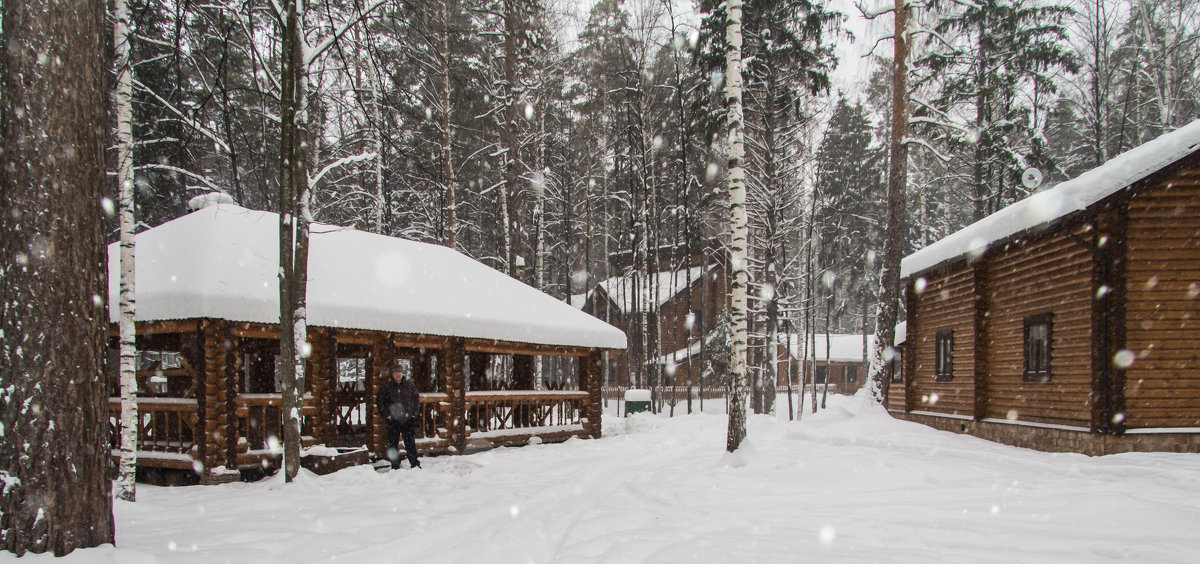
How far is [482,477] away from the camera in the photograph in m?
10.4

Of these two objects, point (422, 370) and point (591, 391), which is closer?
point (422, 370)

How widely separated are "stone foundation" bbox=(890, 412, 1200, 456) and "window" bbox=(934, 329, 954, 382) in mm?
1788

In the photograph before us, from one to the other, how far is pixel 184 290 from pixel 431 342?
177 inches

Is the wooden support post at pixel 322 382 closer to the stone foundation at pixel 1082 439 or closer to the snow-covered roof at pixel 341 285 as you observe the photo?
the snow-covered roof at pixel 341 285

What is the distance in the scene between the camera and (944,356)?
1627cm

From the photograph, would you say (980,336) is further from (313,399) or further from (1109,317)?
(313,399)

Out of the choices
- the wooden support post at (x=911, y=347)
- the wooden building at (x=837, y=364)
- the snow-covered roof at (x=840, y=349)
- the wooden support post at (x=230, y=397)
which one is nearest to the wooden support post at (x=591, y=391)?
the wooden support post at (x=911, y=347)

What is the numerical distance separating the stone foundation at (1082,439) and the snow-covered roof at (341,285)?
8.23 meters

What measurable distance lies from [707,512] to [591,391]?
1040 centimetres

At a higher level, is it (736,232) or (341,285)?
(736,232)

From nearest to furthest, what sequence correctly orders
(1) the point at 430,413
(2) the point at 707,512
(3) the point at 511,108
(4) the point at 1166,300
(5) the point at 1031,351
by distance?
(2) the point at 707,512, (4) the point at 1166,300, (5) the point at 1031,351, (1) the point at 430,413, (3) the point at 511,108

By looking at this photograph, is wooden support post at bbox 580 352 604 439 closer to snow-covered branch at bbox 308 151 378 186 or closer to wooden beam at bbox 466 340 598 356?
wooden beam at bbox 466 340 598 356

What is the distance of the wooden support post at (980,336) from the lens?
14227 mm

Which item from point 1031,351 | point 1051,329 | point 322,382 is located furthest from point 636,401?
point 1051,329
